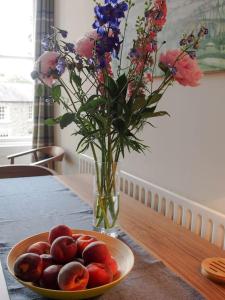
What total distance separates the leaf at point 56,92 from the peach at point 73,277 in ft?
1.48

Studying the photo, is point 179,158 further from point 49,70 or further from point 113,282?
point 113,282

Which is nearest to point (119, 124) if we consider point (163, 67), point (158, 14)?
point (163, 67)

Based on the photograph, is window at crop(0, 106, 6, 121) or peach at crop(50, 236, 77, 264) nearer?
peach at crop(50, 236, 77, 264)

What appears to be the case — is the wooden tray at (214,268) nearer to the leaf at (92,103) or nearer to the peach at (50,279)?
the peach at (50,279)

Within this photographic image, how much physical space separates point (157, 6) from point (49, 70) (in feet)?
1.04

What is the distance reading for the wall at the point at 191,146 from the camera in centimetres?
143

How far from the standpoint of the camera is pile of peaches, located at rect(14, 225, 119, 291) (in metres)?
0.65

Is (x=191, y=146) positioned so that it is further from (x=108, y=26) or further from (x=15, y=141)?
(x=15, y=141)

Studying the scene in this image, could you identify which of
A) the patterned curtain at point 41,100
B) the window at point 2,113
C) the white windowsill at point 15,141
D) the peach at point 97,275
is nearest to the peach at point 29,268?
the peach at point 97,275

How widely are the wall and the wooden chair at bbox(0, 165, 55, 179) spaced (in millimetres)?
553

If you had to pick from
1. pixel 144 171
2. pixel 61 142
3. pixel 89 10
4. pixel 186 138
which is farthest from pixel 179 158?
pixel 61 142

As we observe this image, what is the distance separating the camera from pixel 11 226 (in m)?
1.12

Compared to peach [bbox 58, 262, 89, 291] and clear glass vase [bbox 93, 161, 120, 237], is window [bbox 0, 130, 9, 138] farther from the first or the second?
peach [bbox 58, 262, 89, 291]

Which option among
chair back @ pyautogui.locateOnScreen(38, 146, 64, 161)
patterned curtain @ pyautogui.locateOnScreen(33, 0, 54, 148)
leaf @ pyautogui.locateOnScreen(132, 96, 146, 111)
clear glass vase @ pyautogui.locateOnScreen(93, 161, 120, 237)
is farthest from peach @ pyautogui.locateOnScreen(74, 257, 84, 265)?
patterned curtain @ pyautogui.locateOnScreen(33, 0, 54, 148)
